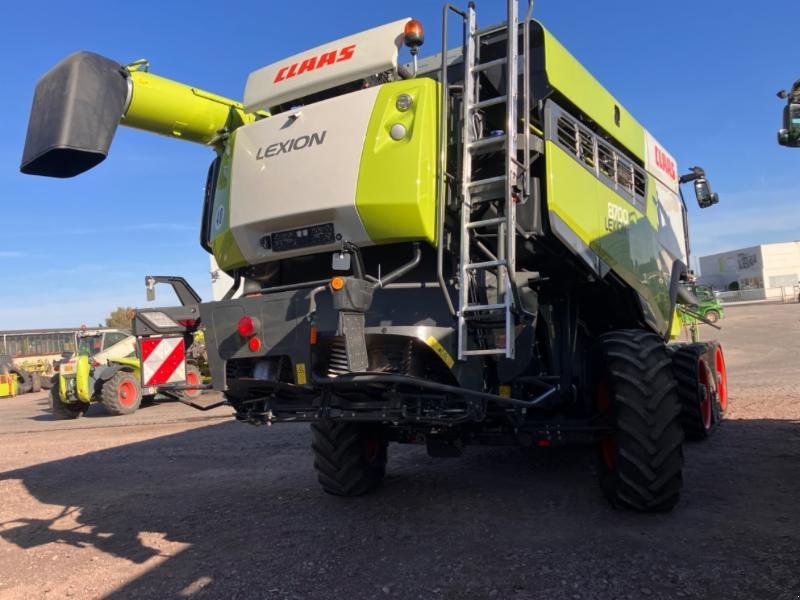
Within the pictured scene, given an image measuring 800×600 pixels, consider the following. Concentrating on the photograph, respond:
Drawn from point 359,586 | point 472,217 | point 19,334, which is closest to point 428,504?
point 359,586

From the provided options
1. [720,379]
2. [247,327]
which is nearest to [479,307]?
[247,327]

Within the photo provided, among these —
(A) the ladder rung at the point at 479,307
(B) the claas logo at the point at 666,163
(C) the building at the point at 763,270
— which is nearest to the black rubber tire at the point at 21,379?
(B) the claas logo at the point at 666,163

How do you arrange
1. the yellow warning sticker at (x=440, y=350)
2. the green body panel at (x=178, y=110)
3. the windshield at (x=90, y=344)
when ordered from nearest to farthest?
the yellow warning sticker at (x=440, y=350), the green body panel at (x=178, y=110), the windshield at (x=90, y=344)

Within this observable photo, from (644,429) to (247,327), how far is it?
2.74 metres

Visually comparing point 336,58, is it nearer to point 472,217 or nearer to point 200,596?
point 472,217

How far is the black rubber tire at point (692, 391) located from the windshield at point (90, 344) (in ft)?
50.2

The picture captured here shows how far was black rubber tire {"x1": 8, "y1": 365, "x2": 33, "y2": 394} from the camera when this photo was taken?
25.5m

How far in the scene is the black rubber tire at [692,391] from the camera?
677 centimetres

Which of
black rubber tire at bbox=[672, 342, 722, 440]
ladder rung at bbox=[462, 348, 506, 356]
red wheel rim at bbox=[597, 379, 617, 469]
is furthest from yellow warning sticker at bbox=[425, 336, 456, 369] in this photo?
black rubber tire at bbox=[672, 342, 722, 440]

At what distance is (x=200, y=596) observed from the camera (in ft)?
12.2

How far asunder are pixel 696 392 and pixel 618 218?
2.67 metres

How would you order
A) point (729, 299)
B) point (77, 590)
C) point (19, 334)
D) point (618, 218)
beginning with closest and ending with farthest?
point (77, 590) → point (618, 218) → point (19, 334) → point (729, 299)

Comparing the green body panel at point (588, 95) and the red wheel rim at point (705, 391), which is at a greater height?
the green body panel at point (588, 95)

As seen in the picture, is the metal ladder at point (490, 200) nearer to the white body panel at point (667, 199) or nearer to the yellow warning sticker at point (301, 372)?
the yellow warning sticker at point (301, 372)
